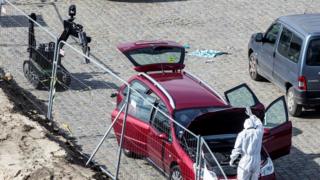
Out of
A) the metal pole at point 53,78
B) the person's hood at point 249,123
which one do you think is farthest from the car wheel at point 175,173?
the metal pole at point 53,78

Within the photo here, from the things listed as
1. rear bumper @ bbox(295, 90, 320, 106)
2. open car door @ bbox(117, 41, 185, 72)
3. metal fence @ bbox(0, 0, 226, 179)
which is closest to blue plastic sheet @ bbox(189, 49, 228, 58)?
metal fence @ bbox(0, 0, 226, 179)

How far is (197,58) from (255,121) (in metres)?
9.62

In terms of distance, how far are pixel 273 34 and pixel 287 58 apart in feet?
3.77

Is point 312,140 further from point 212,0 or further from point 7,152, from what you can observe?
point 212,0

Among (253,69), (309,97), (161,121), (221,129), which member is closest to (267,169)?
(221,129)

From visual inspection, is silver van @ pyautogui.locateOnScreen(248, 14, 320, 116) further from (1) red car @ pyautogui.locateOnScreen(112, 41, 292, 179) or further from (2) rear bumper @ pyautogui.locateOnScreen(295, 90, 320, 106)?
(1) red car @ pyautogui.locateOnScreen(112, 41, 292, 179)

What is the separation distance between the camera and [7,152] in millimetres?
14953

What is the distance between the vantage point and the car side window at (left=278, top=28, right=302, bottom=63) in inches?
742

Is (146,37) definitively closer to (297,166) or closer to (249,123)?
(297,166)

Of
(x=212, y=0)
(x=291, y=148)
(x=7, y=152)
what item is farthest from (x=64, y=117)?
(x=212, y=0)

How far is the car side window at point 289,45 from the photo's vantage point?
18859 millimetres

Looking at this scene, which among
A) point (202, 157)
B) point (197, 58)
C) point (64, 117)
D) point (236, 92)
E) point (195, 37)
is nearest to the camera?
point (202, 157)

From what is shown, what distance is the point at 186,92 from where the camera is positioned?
1556 cm

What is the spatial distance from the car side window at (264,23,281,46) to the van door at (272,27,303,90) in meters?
0.34
